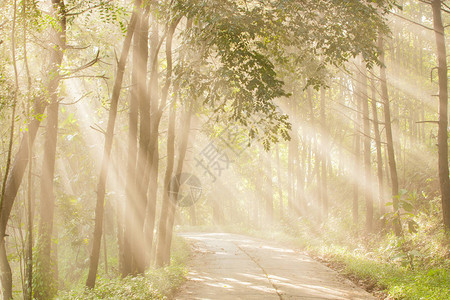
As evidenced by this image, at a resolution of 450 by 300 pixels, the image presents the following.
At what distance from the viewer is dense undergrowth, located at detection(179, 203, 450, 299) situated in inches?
319

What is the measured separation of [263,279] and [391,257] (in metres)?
3.20

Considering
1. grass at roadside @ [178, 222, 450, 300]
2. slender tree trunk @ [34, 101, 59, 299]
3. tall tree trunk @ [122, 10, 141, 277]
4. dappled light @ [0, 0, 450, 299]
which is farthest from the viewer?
slender tree trunk @ [34, 101, 59, 299]

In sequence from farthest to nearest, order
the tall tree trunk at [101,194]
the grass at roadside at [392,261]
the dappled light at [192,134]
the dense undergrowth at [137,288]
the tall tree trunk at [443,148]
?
the tall tree trunk at [443,148]
the tall tree trunk at [101,194]
the grass at roadside at [392,261]
the dense undergrowth at [137,288]
the dappled light at [192,134]

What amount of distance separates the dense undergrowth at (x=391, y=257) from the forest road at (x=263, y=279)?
52 centimetres

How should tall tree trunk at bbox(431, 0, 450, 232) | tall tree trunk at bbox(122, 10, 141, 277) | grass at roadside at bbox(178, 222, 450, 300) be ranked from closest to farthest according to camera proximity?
grass at roadside at bbox(178, 222, 450, 300)
tall tree trunk at bbox(122, 10, 141, 277)
tall tree trunk at bbox(431, 0, 450, 232)

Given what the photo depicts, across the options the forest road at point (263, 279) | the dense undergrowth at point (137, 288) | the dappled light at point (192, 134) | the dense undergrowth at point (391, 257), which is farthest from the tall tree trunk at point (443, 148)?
the dense undergrowth at point (137, 288)

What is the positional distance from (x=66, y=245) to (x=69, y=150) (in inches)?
471

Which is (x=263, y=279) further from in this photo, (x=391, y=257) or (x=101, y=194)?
(x=101, y=194)

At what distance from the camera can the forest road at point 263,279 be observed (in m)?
8.75

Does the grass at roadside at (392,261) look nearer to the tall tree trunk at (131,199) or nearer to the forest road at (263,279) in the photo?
the forest road at (263,279)

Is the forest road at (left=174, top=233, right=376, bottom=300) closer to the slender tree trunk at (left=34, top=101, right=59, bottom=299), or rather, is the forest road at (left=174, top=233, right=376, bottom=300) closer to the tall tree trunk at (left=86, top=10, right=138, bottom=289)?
the tall tree trunk at (left=86, top=10, right=138, bottom=289)

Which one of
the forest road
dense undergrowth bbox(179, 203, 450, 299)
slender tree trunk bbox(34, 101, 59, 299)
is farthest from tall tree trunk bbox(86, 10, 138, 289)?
dense undergrowth bbox(179, 203, 450, 299)

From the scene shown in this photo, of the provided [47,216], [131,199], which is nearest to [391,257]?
[131,199]

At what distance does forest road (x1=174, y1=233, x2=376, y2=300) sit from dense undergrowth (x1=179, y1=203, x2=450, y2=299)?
524 mm
